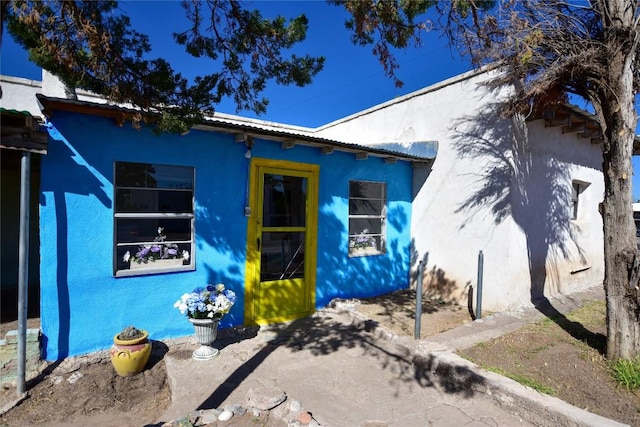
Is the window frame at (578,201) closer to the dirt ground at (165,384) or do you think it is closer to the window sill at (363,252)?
the dirt ground at (165,384)

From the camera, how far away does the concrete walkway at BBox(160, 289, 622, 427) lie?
3.36m

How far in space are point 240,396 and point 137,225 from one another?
2582 mm

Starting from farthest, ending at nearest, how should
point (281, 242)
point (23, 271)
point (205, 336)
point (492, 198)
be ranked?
point (492, 198), point (281, 242), point (205, 336), point (23, 271)

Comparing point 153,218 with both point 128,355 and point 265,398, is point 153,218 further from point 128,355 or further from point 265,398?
point 265,398

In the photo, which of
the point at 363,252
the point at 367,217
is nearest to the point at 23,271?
the point at 363,252

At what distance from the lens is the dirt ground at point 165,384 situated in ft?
11.3

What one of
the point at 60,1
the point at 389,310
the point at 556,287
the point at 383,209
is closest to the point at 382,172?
the point at 383,209

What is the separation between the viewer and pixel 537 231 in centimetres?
687

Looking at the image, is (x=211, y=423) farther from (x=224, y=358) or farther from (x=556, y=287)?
(x=556, y=287)

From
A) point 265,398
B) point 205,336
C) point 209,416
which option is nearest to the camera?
point 209,416

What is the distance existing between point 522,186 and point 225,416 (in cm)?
611

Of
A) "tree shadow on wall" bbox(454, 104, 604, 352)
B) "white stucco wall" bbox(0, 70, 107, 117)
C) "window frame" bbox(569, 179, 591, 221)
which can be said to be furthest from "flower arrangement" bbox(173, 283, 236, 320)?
"window frame" bbox(569, 179, 591, 221)

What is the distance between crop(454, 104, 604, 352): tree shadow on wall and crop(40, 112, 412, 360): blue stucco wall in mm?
3069

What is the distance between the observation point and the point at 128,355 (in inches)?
160
